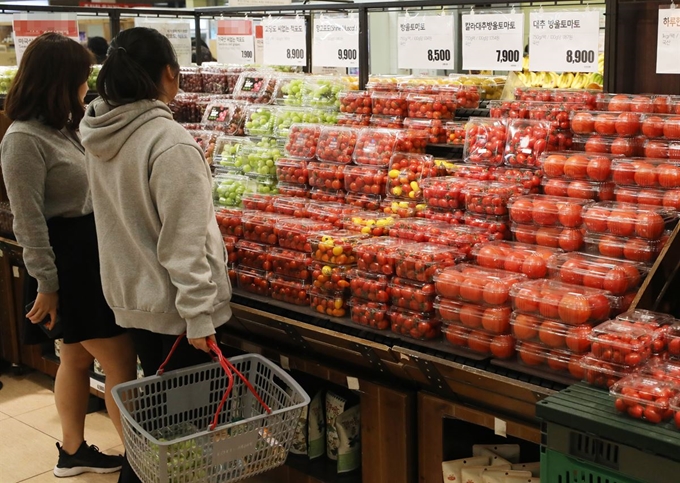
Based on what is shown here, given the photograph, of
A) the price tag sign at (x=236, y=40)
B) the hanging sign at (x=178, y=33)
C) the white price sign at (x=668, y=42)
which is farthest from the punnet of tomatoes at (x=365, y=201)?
the hanging sign at (x=178, y=33)

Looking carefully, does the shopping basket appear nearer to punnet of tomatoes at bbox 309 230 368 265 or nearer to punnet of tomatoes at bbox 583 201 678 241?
punnet of tomatoes at bbox 309 230 368 265

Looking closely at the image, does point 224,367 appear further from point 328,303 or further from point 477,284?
point 477,284

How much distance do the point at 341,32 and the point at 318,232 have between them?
136 cm

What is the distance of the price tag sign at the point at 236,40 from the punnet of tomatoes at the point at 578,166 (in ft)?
7.92

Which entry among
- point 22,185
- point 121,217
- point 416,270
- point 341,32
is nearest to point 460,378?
point 416,270

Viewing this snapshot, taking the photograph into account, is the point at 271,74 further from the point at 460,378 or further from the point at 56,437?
the point at 460,378

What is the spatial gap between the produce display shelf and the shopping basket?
0.80 metres

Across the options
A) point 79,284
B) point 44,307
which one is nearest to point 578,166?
point 79,284

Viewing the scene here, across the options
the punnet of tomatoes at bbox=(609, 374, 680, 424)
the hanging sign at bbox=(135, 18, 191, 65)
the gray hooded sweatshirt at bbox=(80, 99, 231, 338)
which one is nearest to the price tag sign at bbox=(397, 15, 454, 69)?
the gray hooded sweatshirt at bbox=(80, 99, 231, 338)

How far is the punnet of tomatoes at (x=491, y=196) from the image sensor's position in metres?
2.92

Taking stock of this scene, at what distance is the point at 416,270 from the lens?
2766 mm

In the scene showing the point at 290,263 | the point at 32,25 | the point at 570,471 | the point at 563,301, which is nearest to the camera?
the point at 570,471

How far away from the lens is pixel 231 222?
11.4 ft

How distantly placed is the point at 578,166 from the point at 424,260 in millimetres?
605
